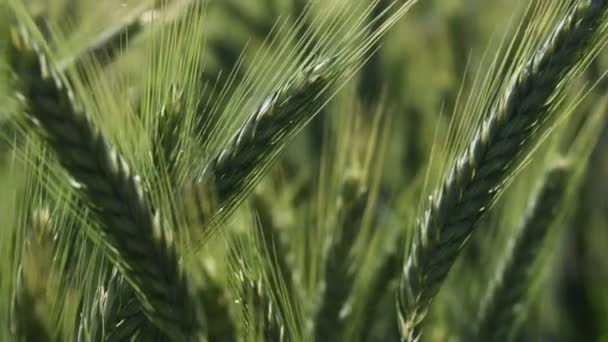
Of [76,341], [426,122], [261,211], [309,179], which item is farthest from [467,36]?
[76,341]

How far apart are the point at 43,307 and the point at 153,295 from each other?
0.42 ft

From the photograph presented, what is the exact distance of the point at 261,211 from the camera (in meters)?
1.45

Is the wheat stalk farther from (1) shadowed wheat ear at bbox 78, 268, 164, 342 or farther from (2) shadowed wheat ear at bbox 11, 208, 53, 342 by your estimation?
(2) shadowed wheat ear at bbox 11, 208, 53, 342

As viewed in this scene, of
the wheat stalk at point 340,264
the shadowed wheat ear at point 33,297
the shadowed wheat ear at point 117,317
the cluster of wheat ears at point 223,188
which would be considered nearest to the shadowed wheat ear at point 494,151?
the cluster of wheat ears at point 223,188

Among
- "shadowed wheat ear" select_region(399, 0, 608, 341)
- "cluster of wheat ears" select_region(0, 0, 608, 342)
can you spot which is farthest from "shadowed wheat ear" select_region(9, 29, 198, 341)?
"shadowed wheat ear" select_region(399, 0, 608, 341)

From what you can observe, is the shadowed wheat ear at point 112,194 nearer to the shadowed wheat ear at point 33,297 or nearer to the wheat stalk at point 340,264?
the shadowed wheat ear at point 33,297

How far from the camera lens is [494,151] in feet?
3.82

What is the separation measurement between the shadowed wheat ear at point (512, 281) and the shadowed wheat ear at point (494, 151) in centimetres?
32

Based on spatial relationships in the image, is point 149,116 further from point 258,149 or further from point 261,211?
point 261,211

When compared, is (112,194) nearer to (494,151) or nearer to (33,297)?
(33,297)

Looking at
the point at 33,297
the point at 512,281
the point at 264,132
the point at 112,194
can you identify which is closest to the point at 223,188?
the point at 264,132

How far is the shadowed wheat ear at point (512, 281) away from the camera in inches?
58.9

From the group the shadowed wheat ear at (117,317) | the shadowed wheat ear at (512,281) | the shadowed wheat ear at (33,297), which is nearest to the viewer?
the shadowed wheat ear at (33,297)

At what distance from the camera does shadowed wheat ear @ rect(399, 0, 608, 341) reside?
1169 mm
